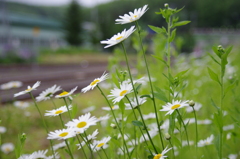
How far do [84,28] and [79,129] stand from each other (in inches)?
834

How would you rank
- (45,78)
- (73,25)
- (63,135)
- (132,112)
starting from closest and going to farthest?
(63,135) < (132,112) < (45,78) < (73,25)

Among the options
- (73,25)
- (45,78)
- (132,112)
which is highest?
(73,25)

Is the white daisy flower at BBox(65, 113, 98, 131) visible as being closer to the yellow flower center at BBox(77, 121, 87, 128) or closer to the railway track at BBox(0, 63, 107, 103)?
the yellow flower center at BBox(77, 121, 87, 128)

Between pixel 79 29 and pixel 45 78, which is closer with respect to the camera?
pixel 45 78

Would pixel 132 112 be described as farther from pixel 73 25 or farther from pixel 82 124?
pixel 73 25

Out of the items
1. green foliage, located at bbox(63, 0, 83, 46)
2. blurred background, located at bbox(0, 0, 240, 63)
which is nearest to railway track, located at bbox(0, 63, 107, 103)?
blurred background, located at bbox(0, 0, 240, 63)

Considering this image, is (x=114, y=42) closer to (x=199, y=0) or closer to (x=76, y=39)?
(x=199, y=0)

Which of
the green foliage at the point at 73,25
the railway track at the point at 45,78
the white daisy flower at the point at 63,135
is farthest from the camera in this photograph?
the green foliage at the point at 73,25

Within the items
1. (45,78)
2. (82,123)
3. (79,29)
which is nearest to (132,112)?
(82,123)

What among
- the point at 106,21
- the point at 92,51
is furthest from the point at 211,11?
the point at 106,21

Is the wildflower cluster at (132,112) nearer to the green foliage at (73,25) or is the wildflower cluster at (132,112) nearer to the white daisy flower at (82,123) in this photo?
the white daisy flower at (82,123)

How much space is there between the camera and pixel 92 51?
1579cm

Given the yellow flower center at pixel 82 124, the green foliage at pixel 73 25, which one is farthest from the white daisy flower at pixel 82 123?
the green foliage at pixel 73 25

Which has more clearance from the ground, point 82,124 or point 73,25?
point 73,25
